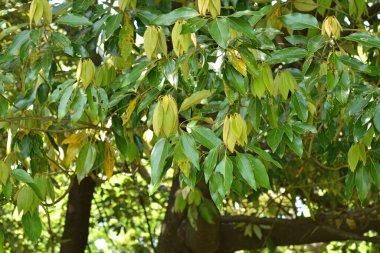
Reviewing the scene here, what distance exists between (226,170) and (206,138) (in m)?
0.13

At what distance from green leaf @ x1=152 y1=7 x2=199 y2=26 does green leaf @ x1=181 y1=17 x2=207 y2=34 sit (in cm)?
3

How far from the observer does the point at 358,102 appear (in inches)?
94.6

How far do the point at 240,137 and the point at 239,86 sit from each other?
17 centimetres

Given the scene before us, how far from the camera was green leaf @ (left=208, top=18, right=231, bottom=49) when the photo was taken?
1922mm

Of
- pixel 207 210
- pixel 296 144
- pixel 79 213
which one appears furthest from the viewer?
pixel 79 213

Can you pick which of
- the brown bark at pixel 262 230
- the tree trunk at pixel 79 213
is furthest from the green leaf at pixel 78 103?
the tree trunk at pixel 79 213

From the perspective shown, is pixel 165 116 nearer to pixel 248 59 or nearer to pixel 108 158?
pixel 248 59

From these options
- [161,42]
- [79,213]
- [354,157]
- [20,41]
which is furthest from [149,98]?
[79,213]

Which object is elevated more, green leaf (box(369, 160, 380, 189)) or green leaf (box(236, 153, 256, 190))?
green leaf (box(369, 160, 380, 189))

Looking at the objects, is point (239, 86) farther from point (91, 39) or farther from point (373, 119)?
point (91, 39)

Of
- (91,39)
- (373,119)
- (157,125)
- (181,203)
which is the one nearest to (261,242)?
(181,203)

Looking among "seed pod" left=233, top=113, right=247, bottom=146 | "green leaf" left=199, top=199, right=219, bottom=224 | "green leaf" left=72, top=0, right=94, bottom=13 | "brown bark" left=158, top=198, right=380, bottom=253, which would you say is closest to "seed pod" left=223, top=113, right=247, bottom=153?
"seed pod" left=233, top=113, right=247, bottom=146

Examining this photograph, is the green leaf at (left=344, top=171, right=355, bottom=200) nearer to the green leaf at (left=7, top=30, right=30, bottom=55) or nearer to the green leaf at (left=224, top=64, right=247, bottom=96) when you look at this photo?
the green leaf at (left=224, top=64, right=247, bottom=96)

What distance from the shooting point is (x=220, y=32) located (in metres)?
1.93
